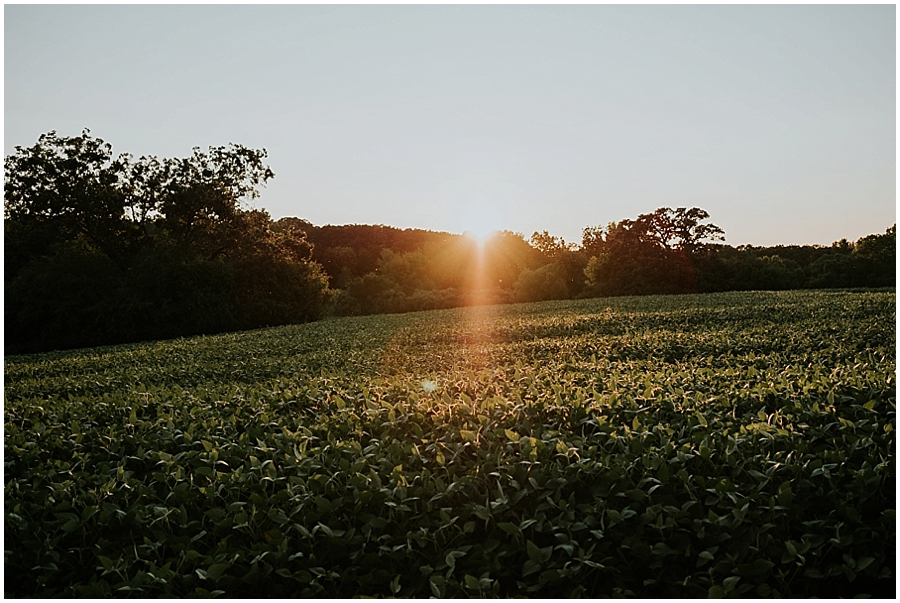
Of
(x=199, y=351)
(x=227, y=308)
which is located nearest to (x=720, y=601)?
(x=199, y=351)

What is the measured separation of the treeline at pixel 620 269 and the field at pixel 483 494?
24.4 m

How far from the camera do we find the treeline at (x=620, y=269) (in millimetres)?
32781

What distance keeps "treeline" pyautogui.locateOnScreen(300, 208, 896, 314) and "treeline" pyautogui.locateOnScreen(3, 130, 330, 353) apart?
4.14 m

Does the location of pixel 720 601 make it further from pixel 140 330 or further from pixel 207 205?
pixel 207 205

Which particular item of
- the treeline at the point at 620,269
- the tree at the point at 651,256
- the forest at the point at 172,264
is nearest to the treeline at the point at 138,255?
the forest at the point at 172,264

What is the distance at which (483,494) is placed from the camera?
3020mm

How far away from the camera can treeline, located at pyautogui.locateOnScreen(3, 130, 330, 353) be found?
71.2 ft

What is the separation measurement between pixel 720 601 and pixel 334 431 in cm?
246

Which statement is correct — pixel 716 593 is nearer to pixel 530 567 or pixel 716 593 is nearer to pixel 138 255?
pixel 530 567

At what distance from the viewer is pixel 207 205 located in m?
25.4

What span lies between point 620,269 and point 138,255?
81.1ft

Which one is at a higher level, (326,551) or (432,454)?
(432,454)

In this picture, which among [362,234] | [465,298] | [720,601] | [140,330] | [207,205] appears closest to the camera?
[720,601]

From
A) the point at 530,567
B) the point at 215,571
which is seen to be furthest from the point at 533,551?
the point at 215,571
